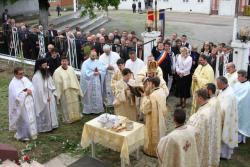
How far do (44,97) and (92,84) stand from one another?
175 centimetres

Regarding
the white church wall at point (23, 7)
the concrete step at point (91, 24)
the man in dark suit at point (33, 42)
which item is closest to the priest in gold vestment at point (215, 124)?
the man in dark suit at point (33, 42)

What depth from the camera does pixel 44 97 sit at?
9328mm

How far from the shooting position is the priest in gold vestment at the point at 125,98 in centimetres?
889

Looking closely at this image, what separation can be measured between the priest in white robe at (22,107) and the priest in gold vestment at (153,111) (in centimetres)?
283

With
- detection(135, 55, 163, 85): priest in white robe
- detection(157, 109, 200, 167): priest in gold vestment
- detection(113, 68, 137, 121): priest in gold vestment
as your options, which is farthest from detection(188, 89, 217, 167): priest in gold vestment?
detection(135, 55, 163, 85): priest in white robe

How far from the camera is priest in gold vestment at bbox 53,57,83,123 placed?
987cm

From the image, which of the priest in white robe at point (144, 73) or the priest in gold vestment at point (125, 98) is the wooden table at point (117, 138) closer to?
the priest in gold vestment at point (125, 98)

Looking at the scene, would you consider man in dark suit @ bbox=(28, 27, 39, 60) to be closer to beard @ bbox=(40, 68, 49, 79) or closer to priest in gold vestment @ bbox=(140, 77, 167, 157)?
beard @ bbox=(40, 68, 49, 79)

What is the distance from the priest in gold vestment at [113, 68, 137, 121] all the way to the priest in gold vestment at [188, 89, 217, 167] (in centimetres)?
218

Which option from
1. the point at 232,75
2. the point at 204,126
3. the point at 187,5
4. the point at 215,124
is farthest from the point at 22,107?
the point at 187,5

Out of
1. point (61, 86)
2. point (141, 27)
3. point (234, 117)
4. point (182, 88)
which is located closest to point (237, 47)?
point (182, 88)

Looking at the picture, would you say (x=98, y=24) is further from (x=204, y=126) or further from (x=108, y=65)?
(x=204, y=126)

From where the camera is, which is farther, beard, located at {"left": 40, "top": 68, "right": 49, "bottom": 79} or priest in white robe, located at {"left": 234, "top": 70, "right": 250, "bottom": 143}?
beard, located at {"left": 40, "top": 68, "right": 49, "bottom": 79}

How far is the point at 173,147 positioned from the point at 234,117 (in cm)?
243
